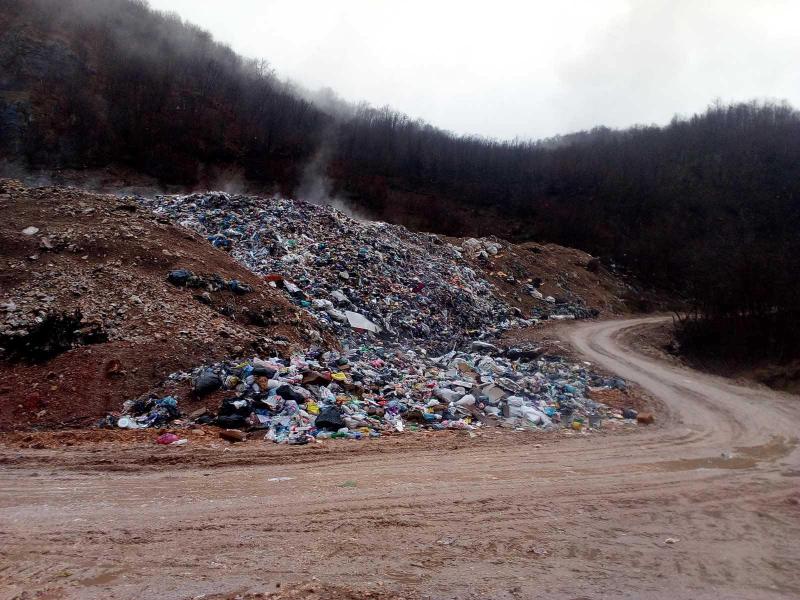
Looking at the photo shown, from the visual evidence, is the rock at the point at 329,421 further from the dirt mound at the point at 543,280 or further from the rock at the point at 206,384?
the dirt mound at the point at 543,280

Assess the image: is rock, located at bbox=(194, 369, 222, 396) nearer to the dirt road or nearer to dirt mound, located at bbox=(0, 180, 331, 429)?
dirt mound, located at bbox=(0, 180, 331, 429)

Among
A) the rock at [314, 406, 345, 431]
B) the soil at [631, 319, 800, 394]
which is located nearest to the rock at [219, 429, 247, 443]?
the rock at [314, 406, 345, 431]

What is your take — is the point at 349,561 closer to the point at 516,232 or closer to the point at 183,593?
the point at 183,593

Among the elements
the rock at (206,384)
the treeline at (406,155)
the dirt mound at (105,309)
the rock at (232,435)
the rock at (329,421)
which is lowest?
the rock at (232,435)

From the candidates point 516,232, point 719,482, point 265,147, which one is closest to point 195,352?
point 719,482

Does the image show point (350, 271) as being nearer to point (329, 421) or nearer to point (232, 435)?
point (329, 421)

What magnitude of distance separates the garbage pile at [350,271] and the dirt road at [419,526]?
6734 mm

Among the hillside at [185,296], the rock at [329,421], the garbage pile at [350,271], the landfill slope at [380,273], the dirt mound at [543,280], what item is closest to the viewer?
the rock at [329,421]

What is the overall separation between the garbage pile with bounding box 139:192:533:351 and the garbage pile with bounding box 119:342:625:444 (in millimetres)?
3020

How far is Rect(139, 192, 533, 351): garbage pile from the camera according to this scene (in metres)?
12.6

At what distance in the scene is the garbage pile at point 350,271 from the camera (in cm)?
1257

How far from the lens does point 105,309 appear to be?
776cm

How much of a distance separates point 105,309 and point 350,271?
291 inches

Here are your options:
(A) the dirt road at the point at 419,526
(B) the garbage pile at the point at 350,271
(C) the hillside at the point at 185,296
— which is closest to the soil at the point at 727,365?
(C) the hillside at the point at 185,296
